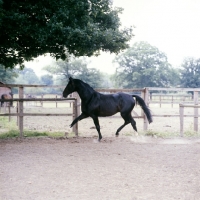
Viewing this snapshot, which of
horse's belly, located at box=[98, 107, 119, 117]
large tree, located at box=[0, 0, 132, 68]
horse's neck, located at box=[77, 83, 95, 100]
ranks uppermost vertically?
large tree, located at box=[0, 0, 132, 68]

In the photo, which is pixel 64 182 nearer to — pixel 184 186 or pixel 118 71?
pixel 184 186

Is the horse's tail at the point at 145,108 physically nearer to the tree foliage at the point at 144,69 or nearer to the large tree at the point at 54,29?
the large tree at the point at 54,29

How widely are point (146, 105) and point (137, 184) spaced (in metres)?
5.79

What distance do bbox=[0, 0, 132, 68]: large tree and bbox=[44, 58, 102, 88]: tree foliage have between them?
166ft

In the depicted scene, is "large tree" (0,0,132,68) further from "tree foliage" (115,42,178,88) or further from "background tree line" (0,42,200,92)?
"tree foliage" (115,42,178,88)

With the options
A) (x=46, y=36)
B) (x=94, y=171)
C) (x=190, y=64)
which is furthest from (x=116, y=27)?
(x=190, y=64)

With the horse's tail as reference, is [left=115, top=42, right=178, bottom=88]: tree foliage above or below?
above

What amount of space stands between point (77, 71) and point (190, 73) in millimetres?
28732

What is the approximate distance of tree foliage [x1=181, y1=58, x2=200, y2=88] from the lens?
65.5 metres

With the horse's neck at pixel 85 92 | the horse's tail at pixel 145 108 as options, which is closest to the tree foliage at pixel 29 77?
the horse's tail at pixel 145 108

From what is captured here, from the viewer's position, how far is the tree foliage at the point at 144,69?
62750 millimetres

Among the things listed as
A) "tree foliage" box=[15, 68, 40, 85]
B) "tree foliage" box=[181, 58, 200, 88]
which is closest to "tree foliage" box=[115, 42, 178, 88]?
"tree foliage" box=[181, 58, 200, 88]

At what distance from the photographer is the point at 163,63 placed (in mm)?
66188

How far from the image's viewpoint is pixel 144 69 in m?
64.1
